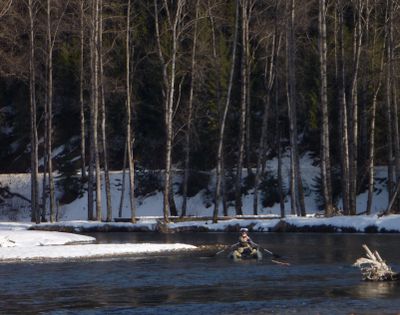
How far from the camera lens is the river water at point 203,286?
19.4 metres

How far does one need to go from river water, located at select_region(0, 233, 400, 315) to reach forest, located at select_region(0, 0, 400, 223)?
643 inches

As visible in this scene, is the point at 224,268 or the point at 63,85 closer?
the point at 224,268

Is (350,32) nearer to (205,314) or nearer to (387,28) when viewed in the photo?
(387,28)

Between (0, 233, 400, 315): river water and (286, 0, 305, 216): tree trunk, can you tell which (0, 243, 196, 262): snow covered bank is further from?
(286, 0, 305, 216): tree trunk

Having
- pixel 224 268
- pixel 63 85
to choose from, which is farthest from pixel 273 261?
pixel 63 85

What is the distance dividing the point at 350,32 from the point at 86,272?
39.1 metres

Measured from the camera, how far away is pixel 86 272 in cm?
2677

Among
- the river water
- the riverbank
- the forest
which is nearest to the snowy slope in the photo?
the forest

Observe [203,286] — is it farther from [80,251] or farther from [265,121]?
[265,121]

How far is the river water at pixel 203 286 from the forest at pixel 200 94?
1634 centimetres

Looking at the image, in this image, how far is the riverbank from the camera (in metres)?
41.0

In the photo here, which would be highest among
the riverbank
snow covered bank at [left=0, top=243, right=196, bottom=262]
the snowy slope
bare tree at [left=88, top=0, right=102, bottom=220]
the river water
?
bare tree at [left=88, top=0, right=102, bottom=220]

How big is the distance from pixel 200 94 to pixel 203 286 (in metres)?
39.6

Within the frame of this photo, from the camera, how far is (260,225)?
44.2m
